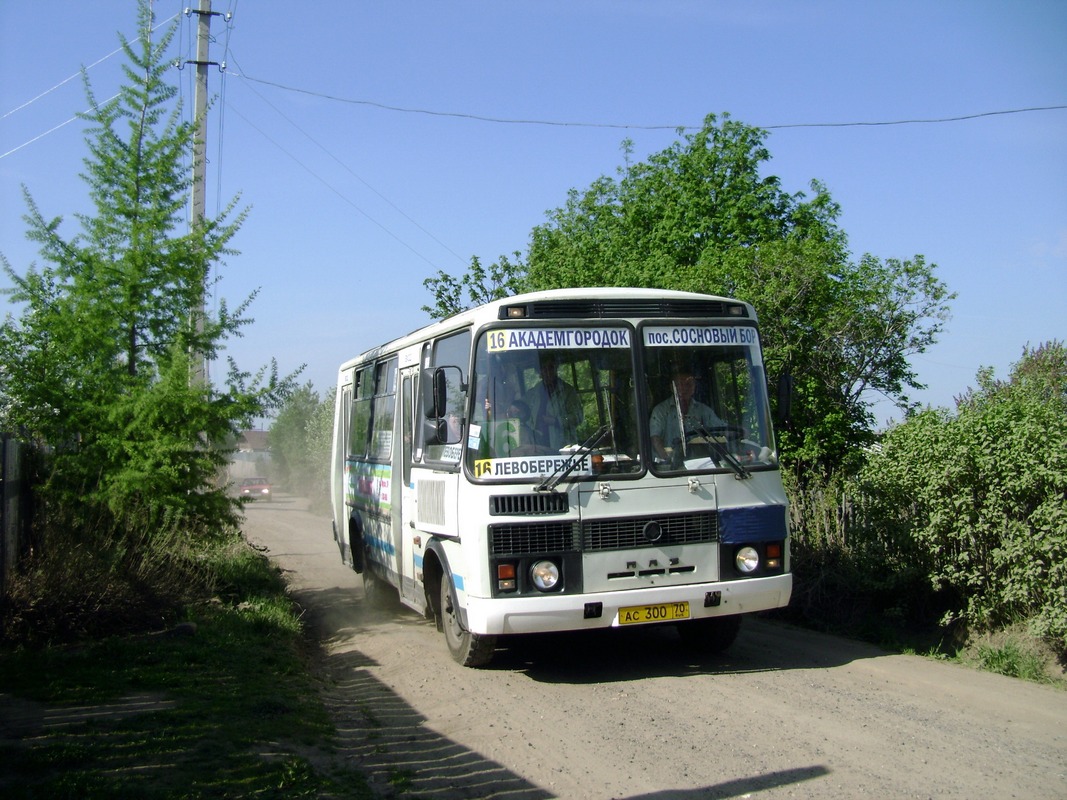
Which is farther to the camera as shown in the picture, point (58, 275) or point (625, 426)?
point (58, 275)

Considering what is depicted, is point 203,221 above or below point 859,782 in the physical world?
above

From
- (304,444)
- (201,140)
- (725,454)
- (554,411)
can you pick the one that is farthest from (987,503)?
(304,444)

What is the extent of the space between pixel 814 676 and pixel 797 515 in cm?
401

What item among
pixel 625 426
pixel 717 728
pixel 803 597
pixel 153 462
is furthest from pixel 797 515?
pixel 153 462

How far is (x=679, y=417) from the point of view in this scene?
803 cm

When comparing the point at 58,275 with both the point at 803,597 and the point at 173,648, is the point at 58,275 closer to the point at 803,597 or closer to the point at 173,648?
the point at 173,648

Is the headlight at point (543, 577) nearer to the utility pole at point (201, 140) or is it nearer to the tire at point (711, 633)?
the tire at point (711, 633)

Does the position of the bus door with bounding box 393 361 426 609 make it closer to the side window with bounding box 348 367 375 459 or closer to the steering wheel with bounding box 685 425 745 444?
the side window with bounding box 348 367 375 459

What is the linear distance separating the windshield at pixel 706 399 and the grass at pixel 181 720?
3442 mm

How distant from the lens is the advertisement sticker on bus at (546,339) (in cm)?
789

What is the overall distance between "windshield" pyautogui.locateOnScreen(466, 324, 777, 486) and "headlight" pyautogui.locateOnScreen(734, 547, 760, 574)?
0.64 metres

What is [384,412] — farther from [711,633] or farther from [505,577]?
[711,633]

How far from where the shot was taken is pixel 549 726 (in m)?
6.70

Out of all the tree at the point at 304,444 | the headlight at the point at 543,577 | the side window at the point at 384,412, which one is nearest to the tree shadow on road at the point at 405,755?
the headlight at the point at 543,577
